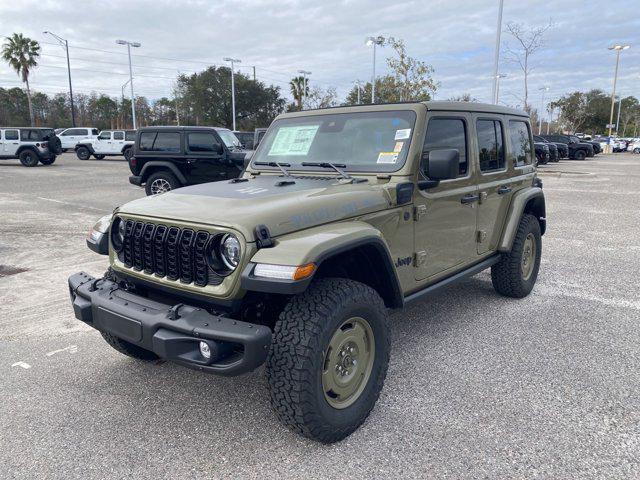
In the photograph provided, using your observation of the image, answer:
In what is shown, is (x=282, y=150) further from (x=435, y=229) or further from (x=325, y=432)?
(x=325, y=432)

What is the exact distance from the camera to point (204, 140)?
1195 centimetres

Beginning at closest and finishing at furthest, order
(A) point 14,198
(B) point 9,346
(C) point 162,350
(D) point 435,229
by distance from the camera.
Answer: (C) point 162,350 → (D) point 435,229 → (B) point 9,346 → (A) point 14,198

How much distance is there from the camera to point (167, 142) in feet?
39.5

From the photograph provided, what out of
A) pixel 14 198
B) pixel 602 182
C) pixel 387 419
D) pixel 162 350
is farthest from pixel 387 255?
pixel 602 182

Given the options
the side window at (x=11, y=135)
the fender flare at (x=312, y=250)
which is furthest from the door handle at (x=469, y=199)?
the side window at (x=11, y=135)

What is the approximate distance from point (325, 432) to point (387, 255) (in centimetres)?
107

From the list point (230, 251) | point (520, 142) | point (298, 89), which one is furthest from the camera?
point (298, 89)

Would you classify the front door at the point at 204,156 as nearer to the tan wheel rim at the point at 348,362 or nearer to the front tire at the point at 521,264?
the front tire at the point at 521,264

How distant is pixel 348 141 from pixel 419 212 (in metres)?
0.78

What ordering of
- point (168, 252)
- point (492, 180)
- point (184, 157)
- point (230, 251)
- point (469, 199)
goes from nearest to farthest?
point (230, 251) < point (168, 252) < point (469, 199) < point (492, 180) < point (184, 157)

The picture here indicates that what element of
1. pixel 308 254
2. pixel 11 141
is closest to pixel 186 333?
pixel 308 254

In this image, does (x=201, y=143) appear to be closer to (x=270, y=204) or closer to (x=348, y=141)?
(x=348, y=141)

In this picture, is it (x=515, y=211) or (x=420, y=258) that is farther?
(x=515, y=211)

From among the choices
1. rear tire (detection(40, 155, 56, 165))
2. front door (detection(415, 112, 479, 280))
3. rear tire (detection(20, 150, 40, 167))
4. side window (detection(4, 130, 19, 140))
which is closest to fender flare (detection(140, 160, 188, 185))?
front door (detection(415, 112, 479, 280))
